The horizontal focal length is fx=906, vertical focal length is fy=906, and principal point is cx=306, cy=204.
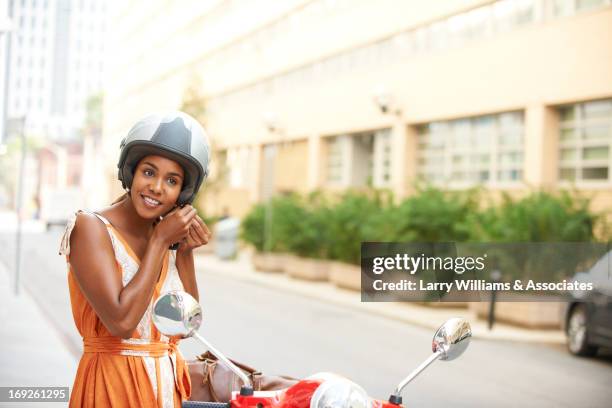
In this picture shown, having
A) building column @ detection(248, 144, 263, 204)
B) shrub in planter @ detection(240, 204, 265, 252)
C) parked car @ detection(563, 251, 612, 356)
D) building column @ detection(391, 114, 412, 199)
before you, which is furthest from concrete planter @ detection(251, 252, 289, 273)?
parked car @ detection(563, 251, 612, 356)

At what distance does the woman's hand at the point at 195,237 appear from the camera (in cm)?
234

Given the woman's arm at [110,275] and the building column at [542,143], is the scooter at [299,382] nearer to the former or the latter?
the woman's arm at [110,275]

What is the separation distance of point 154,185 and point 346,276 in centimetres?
1479

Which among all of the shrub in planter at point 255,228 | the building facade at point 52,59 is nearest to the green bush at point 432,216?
the shrub in planter at point 255,228

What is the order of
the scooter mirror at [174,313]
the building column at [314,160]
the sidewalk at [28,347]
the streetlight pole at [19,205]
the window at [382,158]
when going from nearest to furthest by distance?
the scooter mirror at [174,313] → the sidewalk at [28,347] → the streetlight pole at [19,205] → the window at [382,158] → the building column at [314,160]

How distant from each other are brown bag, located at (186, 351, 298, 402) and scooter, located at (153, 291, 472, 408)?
0.18 m

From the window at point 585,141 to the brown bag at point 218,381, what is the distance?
44.9 ft

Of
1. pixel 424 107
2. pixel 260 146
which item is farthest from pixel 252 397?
pixel 260 146

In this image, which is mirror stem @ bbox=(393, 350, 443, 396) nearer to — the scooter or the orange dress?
the scooter

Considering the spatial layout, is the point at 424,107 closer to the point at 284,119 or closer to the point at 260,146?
the point at 260,146

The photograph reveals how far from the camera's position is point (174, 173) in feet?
7.30

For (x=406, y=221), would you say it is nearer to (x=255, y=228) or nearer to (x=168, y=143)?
(x=255, y=228)

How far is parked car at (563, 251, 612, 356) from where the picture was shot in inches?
336

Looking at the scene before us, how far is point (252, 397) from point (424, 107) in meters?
19.0
